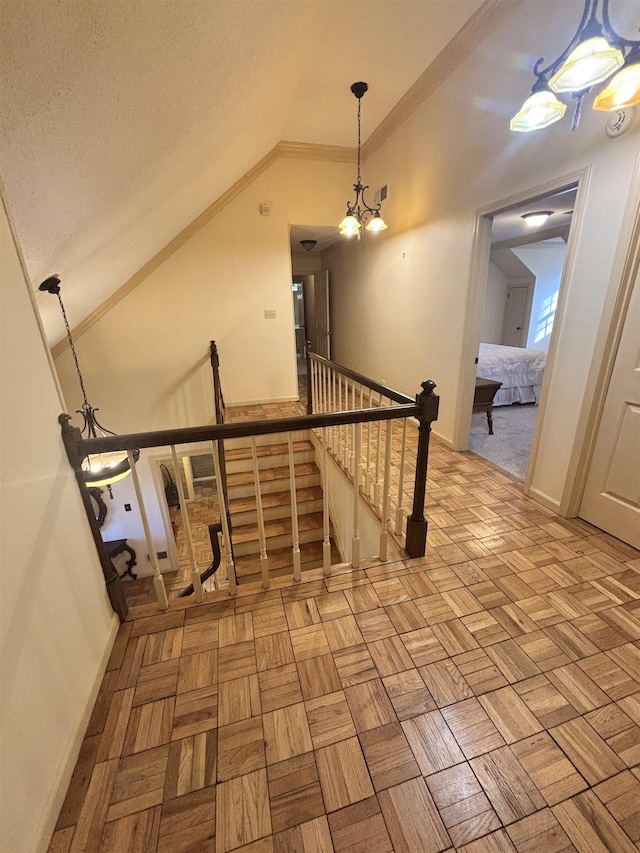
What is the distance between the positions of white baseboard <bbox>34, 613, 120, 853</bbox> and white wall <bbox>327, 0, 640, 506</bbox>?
2683 millimetres

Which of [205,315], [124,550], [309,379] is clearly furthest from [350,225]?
[124,550]

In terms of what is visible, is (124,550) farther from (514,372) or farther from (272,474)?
(514,372)

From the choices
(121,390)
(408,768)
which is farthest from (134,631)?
(121,390)

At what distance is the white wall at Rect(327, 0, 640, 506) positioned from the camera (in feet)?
6.12

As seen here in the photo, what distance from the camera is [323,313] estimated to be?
660 centimetres

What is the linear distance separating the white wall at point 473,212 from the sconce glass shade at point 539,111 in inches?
17.3

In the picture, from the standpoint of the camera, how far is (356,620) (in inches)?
61.2

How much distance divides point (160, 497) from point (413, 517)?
407 centimetres

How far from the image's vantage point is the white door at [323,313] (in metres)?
6.52

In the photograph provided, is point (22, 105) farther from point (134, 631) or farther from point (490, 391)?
point (490, 391)

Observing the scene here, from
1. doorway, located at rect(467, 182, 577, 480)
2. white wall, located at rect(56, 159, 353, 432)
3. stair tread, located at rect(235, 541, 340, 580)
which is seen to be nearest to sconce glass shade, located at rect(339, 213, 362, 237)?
doorway, located at rect(467, 182, 577, 480)

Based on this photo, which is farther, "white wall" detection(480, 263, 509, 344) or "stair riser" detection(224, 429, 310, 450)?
"white wall" detection(480, 263, 509, 344)

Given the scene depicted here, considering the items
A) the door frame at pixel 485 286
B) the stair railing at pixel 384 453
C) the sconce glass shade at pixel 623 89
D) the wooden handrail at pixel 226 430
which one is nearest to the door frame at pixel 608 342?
the door frame at pixel 485 286

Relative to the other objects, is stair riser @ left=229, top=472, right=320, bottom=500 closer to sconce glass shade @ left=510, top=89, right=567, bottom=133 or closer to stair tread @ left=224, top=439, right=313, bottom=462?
stair tread @ left=224, top=439, right=313, bottom=462
